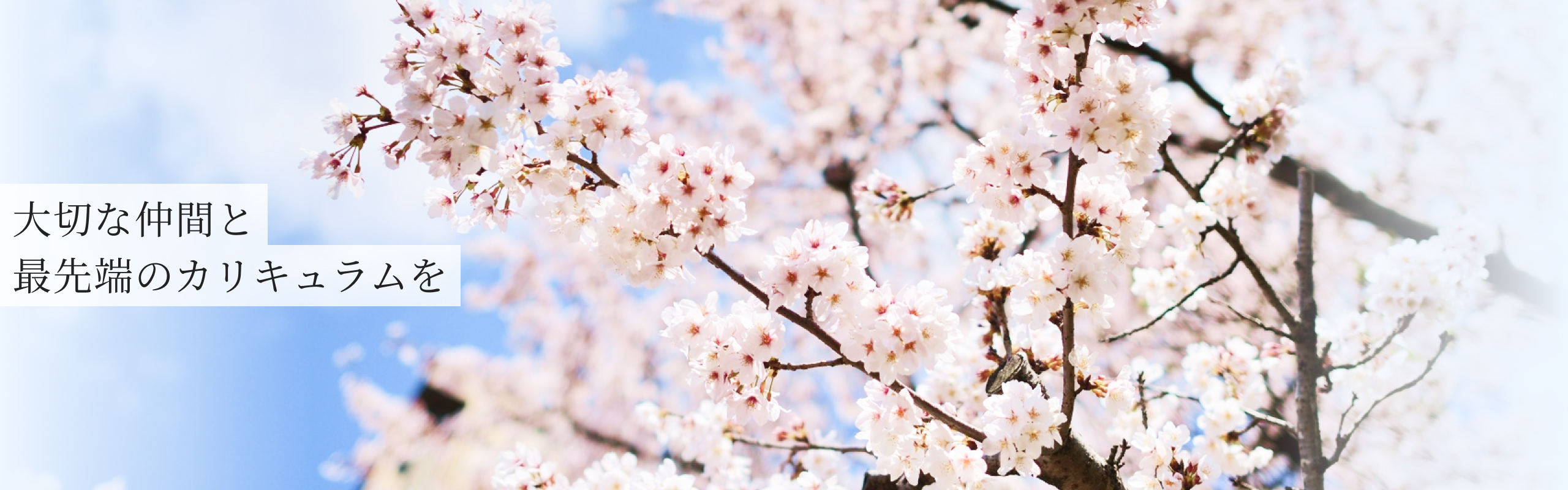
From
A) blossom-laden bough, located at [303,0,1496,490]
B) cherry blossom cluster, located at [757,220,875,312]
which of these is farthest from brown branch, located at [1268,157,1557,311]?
cherry blossom cluster, located at [757,220,875,312]

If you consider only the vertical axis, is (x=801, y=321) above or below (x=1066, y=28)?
below

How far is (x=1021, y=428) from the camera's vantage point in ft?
5.01

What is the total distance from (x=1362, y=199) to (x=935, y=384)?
288 cm

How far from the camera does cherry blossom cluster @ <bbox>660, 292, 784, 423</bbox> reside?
4.84 ft

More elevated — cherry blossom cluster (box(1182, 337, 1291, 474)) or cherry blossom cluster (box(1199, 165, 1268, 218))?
cherry blossom cluster (box(1199, 165, 1268, 218))

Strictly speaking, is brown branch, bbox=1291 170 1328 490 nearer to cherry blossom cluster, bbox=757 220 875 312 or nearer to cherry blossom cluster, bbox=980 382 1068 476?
cherry blossom cluster, bbox=980 382 1068 476

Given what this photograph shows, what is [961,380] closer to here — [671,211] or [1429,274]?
[1429,274]

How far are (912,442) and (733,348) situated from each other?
43 centimetres

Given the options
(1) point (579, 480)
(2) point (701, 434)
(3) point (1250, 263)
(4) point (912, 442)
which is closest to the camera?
(4) point (912, 442)

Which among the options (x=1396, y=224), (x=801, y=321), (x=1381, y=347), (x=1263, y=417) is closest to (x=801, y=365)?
(x=801, y=321)

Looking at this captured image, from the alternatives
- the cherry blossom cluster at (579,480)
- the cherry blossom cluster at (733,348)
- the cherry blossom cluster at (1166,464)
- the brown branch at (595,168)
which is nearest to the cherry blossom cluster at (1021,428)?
the cherry blossom cluster at (733,348)

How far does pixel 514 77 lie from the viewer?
1399mm

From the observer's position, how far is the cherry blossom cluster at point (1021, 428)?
1.53m

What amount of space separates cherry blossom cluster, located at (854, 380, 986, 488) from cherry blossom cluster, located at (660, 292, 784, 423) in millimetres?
208
